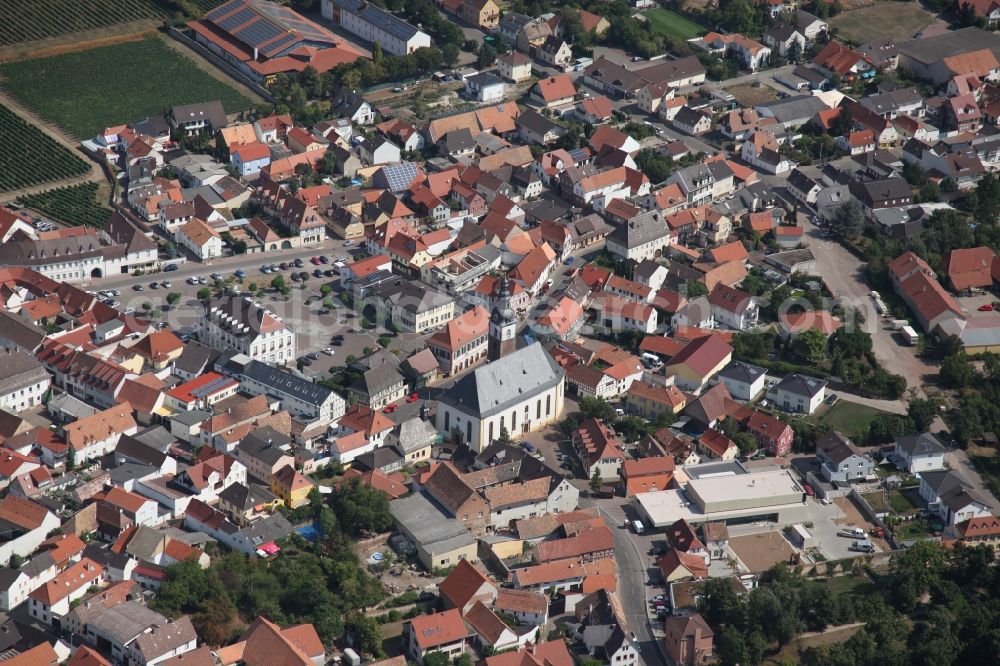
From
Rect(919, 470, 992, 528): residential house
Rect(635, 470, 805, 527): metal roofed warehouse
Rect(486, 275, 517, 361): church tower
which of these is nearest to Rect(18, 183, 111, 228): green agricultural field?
Rect(486, 275, 517, 361): church tower

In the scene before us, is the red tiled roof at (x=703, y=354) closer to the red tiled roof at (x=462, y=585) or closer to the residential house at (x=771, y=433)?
the residential house at (x=771, y=433)

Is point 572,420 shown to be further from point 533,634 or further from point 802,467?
point 533,634

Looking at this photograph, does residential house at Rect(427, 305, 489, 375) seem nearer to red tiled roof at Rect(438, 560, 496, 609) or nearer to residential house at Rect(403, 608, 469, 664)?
red tiled roof at Rect(438, 560, 496, 609)

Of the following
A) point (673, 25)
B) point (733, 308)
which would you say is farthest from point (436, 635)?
point (673, 25)

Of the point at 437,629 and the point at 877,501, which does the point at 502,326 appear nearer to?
the point at 877,501

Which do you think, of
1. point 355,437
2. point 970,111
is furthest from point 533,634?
point 970,111

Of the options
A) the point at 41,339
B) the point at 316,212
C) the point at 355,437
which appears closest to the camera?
the point at 355,437
